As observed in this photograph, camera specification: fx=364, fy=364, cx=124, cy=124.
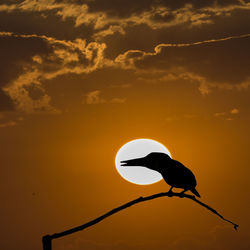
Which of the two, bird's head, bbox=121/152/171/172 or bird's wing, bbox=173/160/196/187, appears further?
bird's wing, bbox=173/160/196/187

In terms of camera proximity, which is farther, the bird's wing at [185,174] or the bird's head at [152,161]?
the bird's wing at [185,174]

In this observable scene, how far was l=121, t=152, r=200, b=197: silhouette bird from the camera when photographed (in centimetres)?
823

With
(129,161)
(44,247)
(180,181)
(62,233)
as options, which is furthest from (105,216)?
(180,181)

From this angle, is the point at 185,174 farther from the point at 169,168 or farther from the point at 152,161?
the point at 152,161

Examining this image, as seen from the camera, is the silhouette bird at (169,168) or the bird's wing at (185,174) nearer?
the silhouette bird at (169,168)

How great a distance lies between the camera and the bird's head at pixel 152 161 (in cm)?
809

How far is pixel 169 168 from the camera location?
8719 mm

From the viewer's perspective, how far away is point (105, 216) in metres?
6.21

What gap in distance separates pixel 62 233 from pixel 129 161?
2231mm

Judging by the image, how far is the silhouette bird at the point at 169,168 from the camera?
→ 8.23 metres

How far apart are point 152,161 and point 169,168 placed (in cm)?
63

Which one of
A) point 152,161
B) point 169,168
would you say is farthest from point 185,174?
point 152,161

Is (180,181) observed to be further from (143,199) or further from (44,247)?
(44,247)

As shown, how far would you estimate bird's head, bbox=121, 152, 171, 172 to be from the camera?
809cm
